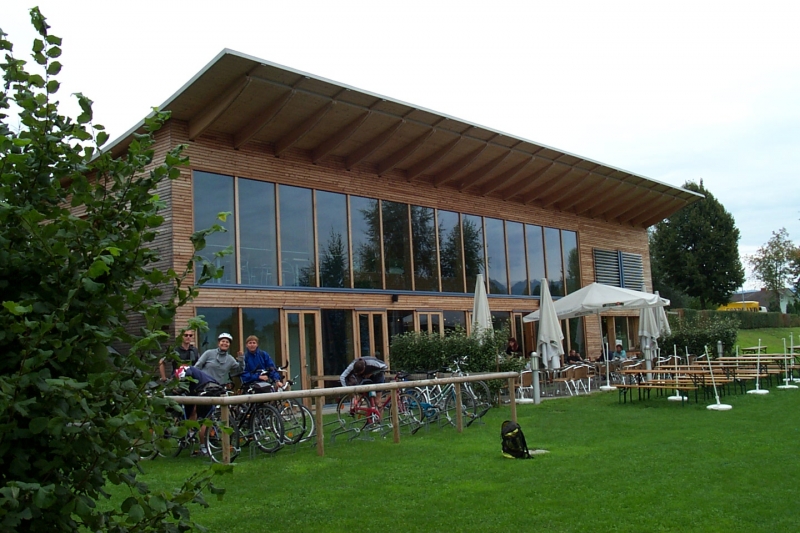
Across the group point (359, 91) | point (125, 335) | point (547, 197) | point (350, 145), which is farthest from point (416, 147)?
point (125, 335)

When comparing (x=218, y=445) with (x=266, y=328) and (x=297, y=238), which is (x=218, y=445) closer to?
(x=266, y=328)

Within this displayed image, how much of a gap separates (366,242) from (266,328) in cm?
393

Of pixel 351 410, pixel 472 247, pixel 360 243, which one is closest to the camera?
pixel 351 410

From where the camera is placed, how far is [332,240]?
1800 cm

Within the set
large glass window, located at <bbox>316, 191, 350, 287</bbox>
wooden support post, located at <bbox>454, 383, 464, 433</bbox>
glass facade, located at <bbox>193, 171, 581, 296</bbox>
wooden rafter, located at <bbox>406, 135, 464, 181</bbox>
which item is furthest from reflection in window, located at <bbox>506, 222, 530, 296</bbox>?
wooden support post, located at <bbox>454, 383, 464, 433</bbox>

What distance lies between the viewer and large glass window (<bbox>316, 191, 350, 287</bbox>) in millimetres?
17734

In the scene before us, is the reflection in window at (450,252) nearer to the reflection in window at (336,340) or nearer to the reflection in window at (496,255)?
the reflection in window at (496,255)

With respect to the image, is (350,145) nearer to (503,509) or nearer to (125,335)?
(503,509)

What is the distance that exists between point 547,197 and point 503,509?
20.1 m

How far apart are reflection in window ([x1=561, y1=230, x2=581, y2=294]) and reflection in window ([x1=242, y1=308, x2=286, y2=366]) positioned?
12.6 m

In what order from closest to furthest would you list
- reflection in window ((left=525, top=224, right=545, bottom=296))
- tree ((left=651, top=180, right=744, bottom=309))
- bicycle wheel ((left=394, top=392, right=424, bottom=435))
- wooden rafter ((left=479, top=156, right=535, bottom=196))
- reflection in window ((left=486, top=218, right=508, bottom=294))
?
bicycle wheel ((left=394, top=392, right=424, bottom=435)) < wooden rafter ((left=479, top=156, right=535, bottom=196)) < reflection in window ((left=486, top=218, right=508, bottom=294)) < reflection in window ((left=525, top=224, right=545, bottom=296)) < tree ((left=651, top=180, right=744, bottom=309))

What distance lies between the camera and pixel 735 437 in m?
8.81

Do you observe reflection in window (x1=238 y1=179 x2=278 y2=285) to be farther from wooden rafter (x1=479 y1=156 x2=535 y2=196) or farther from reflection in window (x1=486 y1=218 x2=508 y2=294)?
reflection in window (x1=486 y1=218 x2=508 y2=294)

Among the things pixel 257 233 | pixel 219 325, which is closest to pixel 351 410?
pixel 219 325
